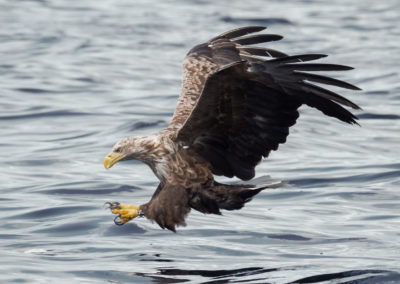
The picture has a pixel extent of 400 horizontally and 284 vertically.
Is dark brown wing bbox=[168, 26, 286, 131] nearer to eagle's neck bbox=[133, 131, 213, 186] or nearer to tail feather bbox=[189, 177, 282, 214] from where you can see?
eagle's neck bbox=[133, 131, 213, 186]

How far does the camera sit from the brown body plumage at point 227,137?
8.11 meters

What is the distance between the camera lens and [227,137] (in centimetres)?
859

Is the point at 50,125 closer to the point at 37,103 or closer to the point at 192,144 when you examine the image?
the point at 37,103

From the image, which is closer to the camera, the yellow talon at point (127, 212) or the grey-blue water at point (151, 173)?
the grey-blue water at point (151, 173)

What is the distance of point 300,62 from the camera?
27.6 feet

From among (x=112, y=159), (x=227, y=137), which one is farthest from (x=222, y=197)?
(x=112, y=159)

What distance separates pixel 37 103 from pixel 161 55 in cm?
568

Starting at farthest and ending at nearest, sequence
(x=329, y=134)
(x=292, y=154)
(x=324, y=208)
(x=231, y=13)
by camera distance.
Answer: (x=231, y=13) < (x=329, y=134) < (x=292, y=154) < (x=324, y=208)

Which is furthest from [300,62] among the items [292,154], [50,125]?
[50,125]

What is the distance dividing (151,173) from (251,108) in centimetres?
422

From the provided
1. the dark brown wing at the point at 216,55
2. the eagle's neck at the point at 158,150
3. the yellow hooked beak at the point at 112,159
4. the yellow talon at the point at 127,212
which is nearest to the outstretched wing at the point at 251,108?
the eagle's neck at the point at 158,150

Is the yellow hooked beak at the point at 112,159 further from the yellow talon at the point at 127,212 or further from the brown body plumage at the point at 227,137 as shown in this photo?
the yellow talon at the point at 127,212

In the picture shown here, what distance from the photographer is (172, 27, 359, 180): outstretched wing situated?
7.97 m

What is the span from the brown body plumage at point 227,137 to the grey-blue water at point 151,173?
49 cm
